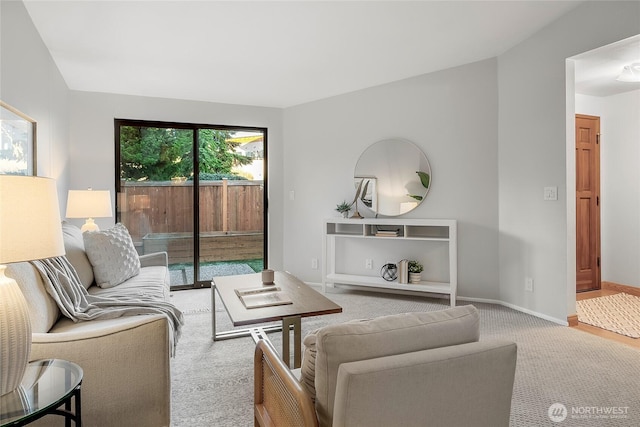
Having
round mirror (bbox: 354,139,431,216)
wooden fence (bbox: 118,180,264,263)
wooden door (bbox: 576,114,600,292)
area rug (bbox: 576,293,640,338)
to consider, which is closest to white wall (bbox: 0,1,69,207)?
wooden fence (bbox: 118,180,264,263)

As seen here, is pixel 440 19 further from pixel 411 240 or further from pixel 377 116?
pixel 411 240

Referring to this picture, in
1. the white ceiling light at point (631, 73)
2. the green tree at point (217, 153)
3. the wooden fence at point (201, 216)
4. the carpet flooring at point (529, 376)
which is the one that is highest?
the white ceiling light at point (631, 73)

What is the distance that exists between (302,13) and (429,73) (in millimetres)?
1959

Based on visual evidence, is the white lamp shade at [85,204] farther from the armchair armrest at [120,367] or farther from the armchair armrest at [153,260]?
the armchair armrest at [120,367]

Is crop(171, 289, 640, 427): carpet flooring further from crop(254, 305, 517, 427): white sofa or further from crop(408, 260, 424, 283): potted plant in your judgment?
crop(254, 305, 517, 427): white sofa

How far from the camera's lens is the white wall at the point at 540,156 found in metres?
3.17

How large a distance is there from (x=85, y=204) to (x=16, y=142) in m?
1.39

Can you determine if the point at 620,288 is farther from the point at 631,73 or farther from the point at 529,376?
the point at 529,376

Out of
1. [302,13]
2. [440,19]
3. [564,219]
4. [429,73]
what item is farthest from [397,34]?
[564,219]

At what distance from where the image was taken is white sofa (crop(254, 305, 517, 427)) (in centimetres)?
98

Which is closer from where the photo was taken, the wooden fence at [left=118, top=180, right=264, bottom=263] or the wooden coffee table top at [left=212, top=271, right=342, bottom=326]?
the wooden coffee table top at [left=212, top=271, right=342, bottom=326]

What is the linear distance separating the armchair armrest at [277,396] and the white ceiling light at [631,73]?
4.04m

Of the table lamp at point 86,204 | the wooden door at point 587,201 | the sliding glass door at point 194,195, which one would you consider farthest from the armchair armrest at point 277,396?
the wooden door at point 587,201

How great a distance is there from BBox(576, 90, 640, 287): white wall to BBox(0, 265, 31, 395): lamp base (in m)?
5.28
